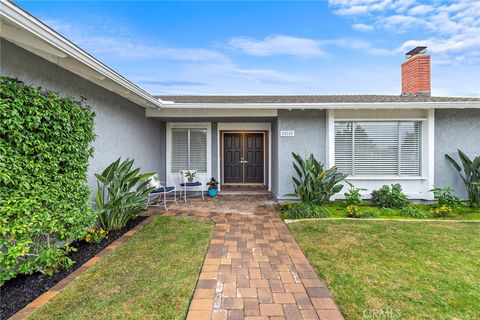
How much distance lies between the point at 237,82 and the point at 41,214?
1176 cm

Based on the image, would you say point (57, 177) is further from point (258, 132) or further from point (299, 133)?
point (258, 132)

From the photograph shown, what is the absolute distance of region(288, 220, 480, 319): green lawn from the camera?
7.34 ft

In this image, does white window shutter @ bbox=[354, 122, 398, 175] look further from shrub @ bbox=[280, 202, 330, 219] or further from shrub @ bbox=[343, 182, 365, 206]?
shrub @ bbox=[280, 202, 330, 219]

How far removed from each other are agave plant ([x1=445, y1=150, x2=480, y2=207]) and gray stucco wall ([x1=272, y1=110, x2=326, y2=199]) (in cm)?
377

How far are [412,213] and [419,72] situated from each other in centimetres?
580

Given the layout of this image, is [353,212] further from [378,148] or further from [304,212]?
[378,148]

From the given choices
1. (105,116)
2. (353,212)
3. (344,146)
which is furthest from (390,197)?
(105,116)

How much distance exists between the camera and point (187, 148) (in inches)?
324

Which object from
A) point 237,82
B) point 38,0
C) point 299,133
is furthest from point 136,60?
point 299,133

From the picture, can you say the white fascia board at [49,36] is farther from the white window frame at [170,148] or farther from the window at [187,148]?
the window at [187,148]

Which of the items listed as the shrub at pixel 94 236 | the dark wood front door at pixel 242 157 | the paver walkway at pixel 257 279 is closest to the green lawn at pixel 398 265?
the paver walkway at pixel 257 279

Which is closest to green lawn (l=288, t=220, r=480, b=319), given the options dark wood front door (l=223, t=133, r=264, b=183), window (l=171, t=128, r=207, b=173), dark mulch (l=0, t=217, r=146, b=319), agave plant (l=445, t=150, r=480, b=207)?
agave plant (l=445, t=150, r=480, b=207)

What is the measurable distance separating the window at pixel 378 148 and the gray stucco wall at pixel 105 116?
5.65 meters

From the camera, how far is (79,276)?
2779mm
